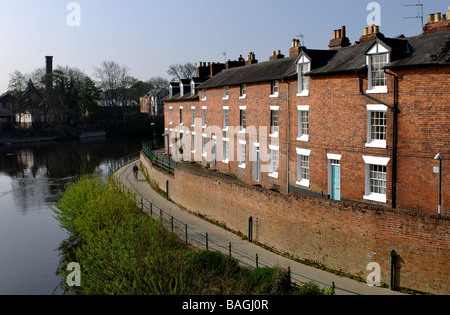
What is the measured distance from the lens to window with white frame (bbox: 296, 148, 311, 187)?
21938mm

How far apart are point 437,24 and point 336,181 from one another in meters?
7.71

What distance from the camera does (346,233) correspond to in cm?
1477

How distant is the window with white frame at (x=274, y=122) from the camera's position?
24483 mm

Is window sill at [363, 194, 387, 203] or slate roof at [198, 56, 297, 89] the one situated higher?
slate roof at [198, 56, 297, 89]

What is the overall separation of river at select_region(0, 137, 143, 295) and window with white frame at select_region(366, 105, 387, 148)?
46.0 feet

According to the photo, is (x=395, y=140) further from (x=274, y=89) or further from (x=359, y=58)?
(x=274, y=89)

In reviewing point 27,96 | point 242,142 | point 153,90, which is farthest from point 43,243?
point 153,90

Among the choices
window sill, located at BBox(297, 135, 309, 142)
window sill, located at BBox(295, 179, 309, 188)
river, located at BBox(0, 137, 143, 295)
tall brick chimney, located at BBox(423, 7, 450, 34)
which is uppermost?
tall brick chimney, located at BBox(423, 7, 450, 34)

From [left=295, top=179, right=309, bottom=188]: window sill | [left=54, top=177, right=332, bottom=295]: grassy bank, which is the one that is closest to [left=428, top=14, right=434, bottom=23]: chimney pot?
[left=295, top=179, right=309, bottom=188]: window sill

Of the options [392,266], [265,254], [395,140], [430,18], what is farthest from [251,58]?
[392,266]

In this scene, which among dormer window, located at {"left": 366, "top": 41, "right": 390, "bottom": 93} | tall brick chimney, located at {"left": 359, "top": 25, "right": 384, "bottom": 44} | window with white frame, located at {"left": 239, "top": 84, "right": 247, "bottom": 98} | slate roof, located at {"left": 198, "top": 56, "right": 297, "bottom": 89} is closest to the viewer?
dormer window, located at {"left": 366, "top": 41, "right": 390, "bottom": 93}

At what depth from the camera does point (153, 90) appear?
10462 cm

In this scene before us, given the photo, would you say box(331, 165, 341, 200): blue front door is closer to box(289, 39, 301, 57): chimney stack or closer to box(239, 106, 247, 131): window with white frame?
box(289, 39, 301, 57): chimney stack
